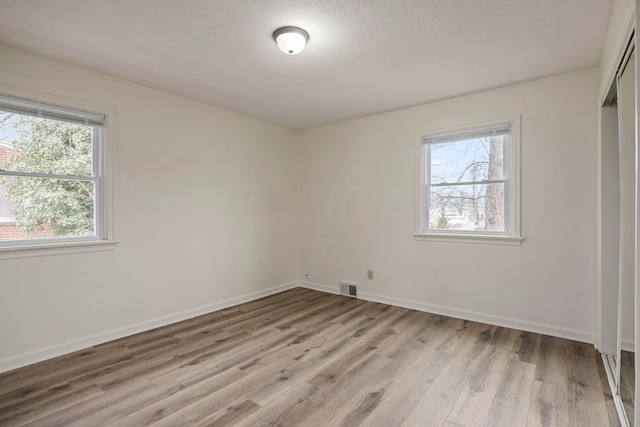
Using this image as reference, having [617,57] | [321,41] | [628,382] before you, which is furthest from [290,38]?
[628,382]

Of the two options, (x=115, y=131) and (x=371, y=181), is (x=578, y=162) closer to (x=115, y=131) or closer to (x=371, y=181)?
(x=371, y=181)

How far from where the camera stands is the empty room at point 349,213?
6.73 ft

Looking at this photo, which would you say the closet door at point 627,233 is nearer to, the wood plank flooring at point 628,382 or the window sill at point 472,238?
the wood plank flooring at point 628,382

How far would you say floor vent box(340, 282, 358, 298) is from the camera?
4482 millimetres

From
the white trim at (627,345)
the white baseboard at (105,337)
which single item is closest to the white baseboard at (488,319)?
the white trim at (627,345)

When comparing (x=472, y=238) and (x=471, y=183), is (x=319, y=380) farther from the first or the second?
(x=471, y=183)

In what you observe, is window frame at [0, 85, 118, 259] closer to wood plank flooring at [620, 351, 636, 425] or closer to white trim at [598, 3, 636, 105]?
white trim at [598, 3, 636, 105]

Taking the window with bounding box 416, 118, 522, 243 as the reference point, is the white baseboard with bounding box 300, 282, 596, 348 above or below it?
below

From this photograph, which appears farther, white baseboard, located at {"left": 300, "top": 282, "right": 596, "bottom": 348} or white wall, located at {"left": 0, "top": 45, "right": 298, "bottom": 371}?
white baseboard, located at {"left": 300, "top": 282, "right": 596, "bottom": 348}

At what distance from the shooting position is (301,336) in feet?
10.3

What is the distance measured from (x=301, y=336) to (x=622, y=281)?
8.33 feet

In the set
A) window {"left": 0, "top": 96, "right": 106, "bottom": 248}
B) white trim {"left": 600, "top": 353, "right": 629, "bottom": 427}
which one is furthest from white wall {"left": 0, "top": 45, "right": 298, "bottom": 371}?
white trim {"left": 600, "top": 353, "right": 629, "bottom": 427}

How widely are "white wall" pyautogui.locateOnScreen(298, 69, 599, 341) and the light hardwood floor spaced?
0.36 m

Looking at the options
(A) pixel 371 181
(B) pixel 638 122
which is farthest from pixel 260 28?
(A) pixel 371 181
